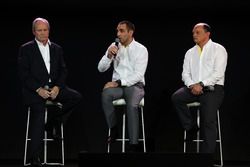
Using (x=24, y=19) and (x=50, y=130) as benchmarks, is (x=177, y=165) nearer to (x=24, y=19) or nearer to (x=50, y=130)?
(x=50, y=130)

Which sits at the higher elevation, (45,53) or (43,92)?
(45,53)

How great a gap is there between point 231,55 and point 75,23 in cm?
196

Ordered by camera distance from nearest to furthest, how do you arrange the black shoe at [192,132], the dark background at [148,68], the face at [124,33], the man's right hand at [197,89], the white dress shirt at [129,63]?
the man's right hand at [197,89] → the black shoe at [192,132] → the white dress shirt at [129,63] → the face at [124,33] → the dark background at [148,68]

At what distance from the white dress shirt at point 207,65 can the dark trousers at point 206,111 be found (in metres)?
0.11

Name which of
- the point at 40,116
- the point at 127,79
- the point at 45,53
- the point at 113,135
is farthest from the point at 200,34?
the point at 40,116

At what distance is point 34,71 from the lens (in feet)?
18.3

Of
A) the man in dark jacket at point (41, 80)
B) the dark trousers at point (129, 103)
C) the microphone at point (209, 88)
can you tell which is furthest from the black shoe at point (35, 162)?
the microphone at point (209, 88)

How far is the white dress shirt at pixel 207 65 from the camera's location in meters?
5.65

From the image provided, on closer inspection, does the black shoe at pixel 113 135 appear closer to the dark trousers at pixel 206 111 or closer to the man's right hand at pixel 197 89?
the dark trousers at pixel 206 111

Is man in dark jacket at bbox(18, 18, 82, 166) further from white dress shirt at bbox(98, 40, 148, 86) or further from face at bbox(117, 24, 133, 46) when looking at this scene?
face at bbox(117, 24, 133, 46)

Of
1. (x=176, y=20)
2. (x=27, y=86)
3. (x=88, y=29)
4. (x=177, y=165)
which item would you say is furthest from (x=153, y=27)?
(x=177, y=165)

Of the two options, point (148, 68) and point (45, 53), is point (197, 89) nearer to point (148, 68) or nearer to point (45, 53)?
point (148, 68)

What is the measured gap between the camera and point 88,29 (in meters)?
6.57

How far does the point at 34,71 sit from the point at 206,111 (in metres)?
1.84
